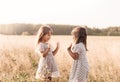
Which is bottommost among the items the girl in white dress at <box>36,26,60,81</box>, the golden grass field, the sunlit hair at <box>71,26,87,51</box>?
the golden grass field

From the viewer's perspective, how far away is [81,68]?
604cm

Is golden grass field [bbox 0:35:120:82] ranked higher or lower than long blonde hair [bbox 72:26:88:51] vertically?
lower

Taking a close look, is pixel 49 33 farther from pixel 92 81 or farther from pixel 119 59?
pixel 119 59

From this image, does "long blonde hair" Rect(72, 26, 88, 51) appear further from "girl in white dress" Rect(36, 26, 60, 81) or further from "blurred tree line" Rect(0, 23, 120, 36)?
"blurred tree line" Rect(0, 23, 120, 36)

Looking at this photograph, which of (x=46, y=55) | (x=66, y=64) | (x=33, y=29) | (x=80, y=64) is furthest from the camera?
(x=33, y=29)

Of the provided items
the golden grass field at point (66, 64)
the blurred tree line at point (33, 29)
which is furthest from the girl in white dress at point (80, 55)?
the blurred tree line at point (33, 29)

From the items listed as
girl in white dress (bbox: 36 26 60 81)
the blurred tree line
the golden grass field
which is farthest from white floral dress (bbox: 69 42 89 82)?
the blurred tree line

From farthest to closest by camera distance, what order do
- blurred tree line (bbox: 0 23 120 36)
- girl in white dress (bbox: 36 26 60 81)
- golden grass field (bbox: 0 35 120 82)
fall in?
blurred tree line (bbox: 0 23 120 36)
golden grass field (bbox: 0 35 120 82)
girl in white dress (bbox: 36 26 60 81)

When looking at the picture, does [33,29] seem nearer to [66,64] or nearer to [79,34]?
[66,64]

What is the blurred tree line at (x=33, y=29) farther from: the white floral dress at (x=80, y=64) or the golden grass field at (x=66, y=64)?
the white floral dress at (x=80, y=64)

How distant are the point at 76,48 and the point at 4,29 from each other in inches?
1061

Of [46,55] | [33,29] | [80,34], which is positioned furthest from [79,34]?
[33,29]

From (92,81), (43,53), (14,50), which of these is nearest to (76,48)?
(43,53)

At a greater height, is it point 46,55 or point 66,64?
point 46,55
